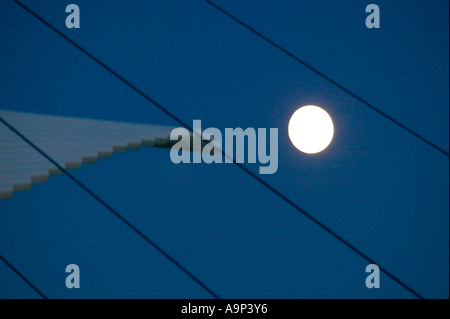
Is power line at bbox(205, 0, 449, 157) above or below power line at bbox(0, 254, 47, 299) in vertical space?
above

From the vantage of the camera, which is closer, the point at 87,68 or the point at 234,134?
the point at 234,134

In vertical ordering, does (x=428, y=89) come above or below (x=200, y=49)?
below

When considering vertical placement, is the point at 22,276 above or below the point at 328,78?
below

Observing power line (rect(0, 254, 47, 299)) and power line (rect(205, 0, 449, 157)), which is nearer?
power line (rect(0, 254, 47, 299))

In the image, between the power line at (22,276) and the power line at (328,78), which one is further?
the power line at (328,78)

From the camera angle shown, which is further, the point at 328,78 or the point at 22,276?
the point at 328,78

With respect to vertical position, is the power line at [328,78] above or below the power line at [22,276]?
above

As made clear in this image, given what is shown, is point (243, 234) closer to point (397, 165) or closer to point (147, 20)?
point (397, 165)

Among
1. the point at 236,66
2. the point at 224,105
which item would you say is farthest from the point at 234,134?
the point at 236,66

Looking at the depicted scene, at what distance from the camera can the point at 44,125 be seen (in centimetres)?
227
